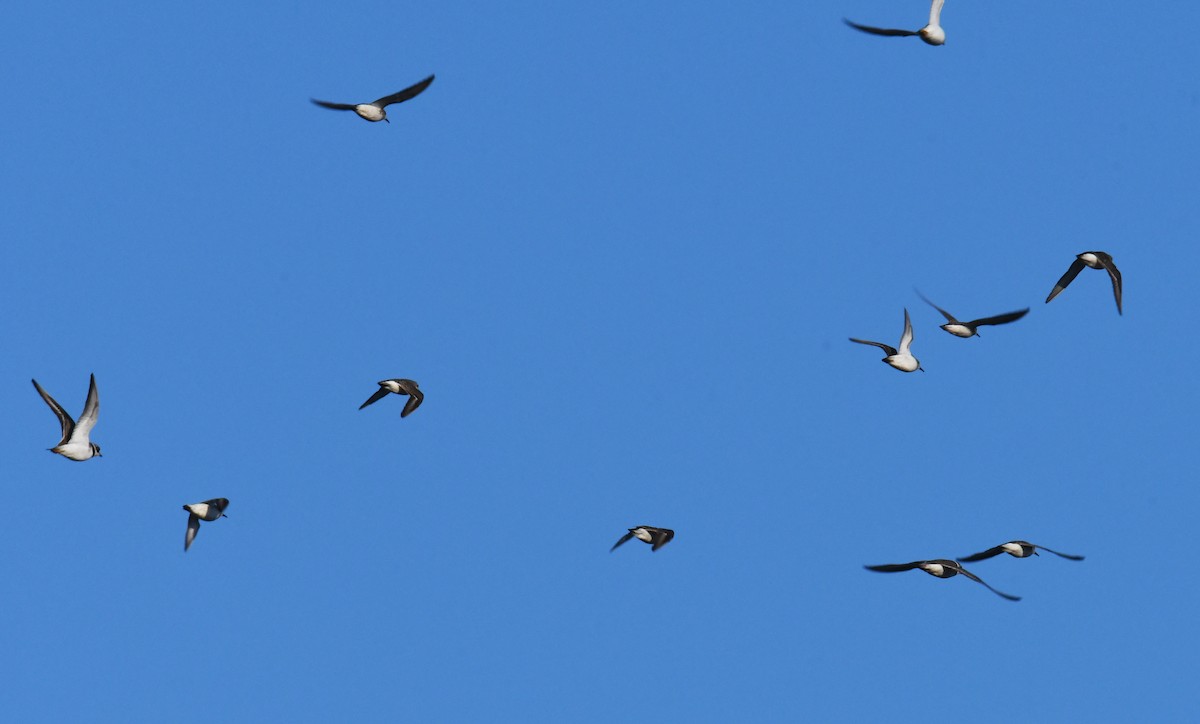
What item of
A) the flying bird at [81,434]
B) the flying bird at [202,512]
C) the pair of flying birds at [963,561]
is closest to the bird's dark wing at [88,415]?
the flying bird at [81,434]

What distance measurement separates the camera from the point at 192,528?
138ft

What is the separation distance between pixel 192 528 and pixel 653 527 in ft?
34.6

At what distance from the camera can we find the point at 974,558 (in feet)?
143

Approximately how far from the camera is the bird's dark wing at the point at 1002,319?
40.1 meters

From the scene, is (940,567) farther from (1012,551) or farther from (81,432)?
(81,432)

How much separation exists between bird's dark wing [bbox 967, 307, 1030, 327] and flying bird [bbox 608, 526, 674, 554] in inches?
338

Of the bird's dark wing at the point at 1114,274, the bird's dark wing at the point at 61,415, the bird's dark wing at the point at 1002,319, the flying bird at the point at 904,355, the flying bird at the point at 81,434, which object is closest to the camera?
the bird's dark wing at the point at 61,415

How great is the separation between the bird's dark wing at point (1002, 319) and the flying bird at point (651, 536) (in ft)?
28.2

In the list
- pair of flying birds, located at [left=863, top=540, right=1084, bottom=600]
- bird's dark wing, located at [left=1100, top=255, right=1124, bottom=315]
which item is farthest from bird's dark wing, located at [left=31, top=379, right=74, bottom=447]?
bird's dark wing, located at [left=1100, top=255, right=1124, bottom=315]

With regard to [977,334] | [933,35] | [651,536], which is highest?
[933,35]

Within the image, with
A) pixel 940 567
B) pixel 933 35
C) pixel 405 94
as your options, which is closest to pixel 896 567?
pixel 940 567

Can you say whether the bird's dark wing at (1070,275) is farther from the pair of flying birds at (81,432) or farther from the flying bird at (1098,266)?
the pair of flying birds at (81,432)

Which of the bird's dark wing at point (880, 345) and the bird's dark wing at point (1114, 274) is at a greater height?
the bird's dark wing at point (1114, 274)

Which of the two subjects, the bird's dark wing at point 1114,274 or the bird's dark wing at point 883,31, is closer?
the bird's dark wing at point 883,31
